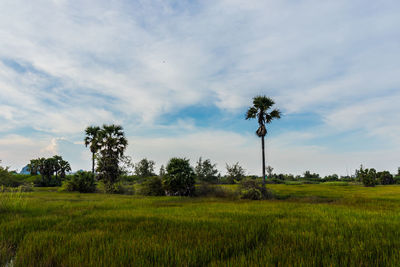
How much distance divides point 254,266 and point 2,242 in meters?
6.59

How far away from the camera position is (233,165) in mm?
51656

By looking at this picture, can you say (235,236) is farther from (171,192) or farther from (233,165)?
(233,165)

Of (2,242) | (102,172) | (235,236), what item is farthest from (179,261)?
(102,172)

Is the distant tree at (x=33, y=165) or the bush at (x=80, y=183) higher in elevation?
the distant tree at (x=33, y=165)

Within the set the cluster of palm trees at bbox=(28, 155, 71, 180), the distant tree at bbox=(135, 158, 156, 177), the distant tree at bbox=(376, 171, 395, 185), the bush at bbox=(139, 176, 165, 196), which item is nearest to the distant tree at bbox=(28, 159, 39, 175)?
the cluster of palm trees at bbox=(28, 155, 71, 180)

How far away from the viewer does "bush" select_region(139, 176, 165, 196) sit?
28.4 metres

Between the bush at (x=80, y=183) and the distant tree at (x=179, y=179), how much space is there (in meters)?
16.0

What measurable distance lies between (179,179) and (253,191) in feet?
Result: 32.2

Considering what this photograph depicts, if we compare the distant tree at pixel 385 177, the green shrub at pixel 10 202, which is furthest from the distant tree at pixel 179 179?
the distant tree at pixel 385 177

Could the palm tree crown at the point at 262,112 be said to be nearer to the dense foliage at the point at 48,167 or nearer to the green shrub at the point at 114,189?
the green shrub at the point at 114,189

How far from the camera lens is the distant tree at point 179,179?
27281 mm

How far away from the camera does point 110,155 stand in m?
37.0

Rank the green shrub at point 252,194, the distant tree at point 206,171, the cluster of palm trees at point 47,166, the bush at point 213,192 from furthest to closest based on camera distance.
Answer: the cluster of palm trees at point 47,166, the distant tree at point 206,171, the bush at point 213,192, the green shrub at point 252,194

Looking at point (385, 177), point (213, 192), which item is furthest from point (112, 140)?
point (385, 177)
